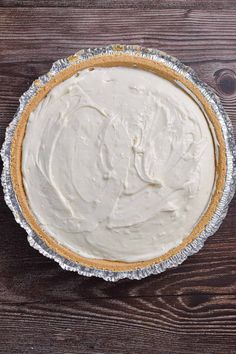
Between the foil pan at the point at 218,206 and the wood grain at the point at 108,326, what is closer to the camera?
the foil pan at the point at 218,206

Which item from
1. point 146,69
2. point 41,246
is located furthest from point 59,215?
point 146,69

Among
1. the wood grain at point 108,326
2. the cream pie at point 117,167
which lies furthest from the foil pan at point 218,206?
the wood grain at point 108,326

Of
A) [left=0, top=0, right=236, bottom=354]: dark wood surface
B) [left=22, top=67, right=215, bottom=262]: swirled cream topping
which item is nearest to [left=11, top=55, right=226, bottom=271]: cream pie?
[left=22, top=67, right=215, bottom=262]: swirled cream topping

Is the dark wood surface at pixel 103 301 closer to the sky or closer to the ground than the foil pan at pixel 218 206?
closer to the ground

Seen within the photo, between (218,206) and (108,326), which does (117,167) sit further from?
(108,326)

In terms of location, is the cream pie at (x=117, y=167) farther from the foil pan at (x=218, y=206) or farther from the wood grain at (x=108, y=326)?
the wood grain at (x=108, y=326)

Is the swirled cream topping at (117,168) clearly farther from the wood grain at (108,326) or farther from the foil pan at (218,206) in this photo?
the wood grain at (108,326)

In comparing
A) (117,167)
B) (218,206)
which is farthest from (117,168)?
(218,206)
